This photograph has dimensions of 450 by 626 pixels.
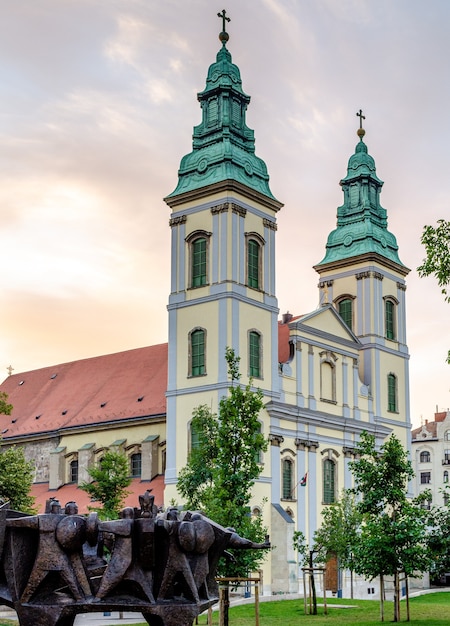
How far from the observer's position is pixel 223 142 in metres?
48.2

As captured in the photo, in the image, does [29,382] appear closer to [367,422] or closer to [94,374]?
[94,374]

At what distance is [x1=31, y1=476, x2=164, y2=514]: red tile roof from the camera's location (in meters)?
47.4

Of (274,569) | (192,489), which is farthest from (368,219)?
(192,489)

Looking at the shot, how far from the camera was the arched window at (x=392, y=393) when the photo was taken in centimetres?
5753

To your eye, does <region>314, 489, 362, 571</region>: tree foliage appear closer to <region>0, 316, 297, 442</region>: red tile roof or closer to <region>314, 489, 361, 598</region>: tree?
<region>314, 489, 361, 598</region>: tree

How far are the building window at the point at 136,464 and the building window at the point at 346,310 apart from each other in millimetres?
15273

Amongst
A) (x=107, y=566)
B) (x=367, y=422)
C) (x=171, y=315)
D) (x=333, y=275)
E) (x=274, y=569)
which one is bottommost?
(x=274, y=569)

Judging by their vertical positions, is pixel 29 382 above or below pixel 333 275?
below

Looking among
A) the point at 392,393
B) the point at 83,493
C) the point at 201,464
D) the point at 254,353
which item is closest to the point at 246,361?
the point at 254,353

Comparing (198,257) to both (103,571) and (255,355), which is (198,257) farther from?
(103,571)

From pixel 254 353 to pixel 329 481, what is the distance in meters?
9.28

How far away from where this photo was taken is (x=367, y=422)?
54.4 m

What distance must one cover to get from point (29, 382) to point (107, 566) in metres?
52.4

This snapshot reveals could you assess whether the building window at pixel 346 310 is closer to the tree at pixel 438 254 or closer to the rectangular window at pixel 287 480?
the rectangular window at pixel 287 480
